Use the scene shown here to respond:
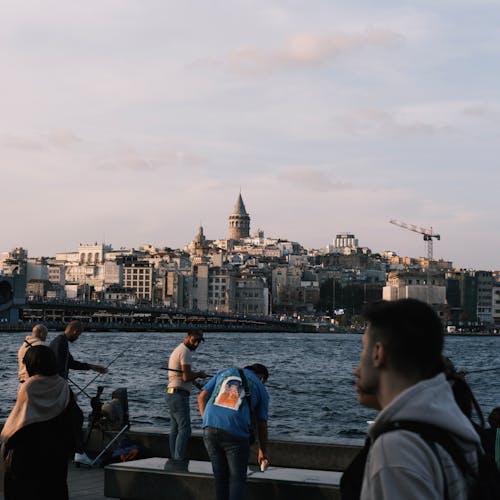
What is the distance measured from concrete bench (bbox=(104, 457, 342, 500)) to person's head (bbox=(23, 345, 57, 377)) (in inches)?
80.4

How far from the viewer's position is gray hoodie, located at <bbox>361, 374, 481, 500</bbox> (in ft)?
6.49

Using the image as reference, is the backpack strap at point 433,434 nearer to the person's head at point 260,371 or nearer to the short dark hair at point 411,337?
the short dark hair at point 411,337

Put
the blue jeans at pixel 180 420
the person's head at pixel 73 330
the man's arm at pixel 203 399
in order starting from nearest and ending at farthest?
1. the man's arm at pixel 203 399
2. the person's head at pixel 73 330
3. the blue jeans at pixel 180 420

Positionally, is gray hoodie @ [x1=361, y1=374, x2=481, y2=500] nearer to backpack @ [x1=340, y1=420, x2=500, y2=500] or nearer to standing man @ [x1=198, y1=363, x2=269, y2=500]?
backpack @ [x1=340, y1=420, x2=500, y2=500]

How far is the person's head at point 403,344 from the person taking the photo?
2.13m

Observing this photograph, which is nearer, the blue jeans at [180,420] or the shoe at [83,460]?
the blue jeans at [180,420]

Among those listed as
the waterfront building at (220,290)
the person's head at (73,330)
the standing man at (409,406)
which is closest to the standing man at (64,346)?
the person's head at (73,330)

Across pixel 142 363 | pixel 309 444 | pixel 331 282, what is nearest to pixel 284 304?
pixel 331 282

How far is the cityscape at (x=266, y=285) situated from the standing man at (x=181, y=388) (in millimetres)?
103080

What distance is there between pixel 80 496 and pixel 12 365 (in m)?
33.2

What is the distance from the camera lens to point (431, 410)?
204 cm

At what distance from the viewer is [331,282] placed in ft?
516

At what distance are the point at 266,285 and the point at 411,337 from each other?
15109cm

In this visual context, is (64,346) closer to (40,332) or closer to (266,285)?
(40,332)
